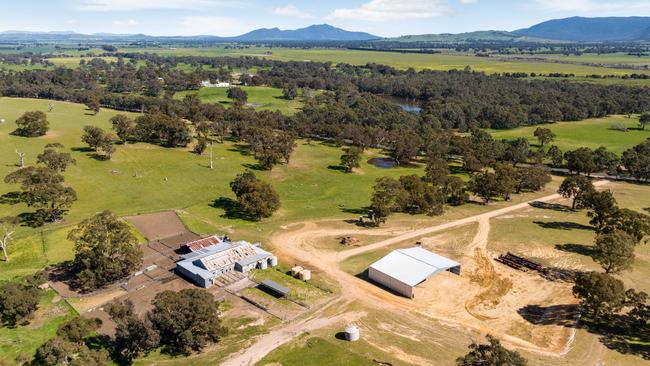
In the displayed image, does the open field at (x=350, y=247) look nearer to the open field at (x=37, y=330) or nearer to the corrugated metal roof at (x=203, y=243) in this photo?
the open field at (x=37, y=330)

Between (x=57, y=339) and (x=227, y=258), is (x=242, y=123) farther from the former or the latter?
(x=57, y=339)

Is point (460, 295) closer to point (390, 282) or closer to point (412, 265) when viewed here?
point (412, 265)

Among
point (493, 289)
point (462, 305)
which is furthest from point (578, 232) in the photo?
point (462, 305)

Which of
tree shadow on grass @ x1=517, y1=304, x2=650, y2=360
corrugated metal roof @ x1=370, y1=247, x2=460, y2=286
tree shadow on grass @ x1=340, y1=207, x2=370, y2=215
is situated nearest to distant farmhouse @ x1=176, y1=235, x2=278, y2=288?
corrugated metal roof @ x1=370, y1=247, x2=460, y2=286

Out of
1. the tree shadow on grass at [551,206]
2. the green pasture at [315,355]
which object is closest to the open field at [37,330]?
the green pasture at [315,355]

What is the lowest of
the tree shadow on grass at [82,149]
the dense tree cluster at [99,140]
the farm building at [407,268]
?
the farm building at [407,268]

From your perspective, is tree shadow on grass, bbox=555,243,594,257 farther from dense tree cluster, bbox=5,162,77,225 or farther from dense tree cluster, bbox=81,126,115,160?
dense tree cluster, bbox=81,126,115,160

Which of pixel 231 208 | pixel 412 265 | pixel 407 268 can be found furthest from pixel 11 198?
pixel 412 265
